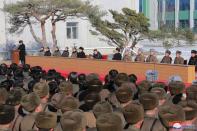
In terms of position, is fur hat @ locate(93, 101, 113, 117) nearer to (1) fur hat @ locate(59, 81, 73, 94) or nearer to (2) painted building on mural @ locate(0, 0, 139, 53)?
(1) fur hat @ locate(59, 81, 73, 94)

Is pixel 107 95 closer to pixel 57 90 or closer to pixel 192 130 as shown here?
pixel 57 90

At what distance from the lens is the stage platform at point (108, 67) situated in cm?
1950

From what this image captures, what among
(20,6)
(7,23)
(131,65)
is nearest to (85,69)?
(131,65)

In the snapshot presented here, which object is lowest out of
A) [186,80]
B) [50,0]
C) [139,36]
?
[186,80]

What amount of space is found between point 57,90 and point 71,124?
444cm

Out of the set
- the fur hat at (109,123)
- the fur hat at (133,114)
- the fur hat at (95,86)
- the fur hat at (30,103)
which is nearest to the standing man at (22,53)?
the fur hat at (95,86)

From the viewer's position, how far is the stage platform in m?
19.5

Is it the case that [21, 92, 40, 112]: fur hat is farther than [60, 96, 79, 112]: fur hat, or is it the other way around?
[21, 92, 40, 112]: fur hat

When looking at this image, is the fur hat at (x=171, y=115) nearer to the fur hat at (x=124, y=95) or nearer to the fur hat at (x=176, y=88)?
the fur hat at (x=124, y=95)

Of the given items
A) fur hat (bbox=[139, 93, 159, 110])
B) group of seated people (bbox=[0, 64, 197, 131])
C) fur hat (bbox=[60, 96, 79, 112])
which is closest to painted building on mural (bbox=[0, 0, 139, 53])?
group of seated people (bbox=[0, 64, 197, 131])

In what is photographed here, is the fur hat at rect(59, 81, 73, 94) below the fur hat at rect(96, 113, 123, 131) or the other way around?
the other way around

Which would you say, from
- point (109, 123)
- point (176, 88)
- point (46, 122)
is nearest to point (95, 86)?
point (176, 88)

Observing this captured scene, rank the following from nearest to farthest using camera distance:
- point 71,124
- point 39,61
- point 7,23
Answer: point 71,124, point 39,61, point 7,23

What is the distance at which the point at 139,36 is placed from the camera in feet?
111
